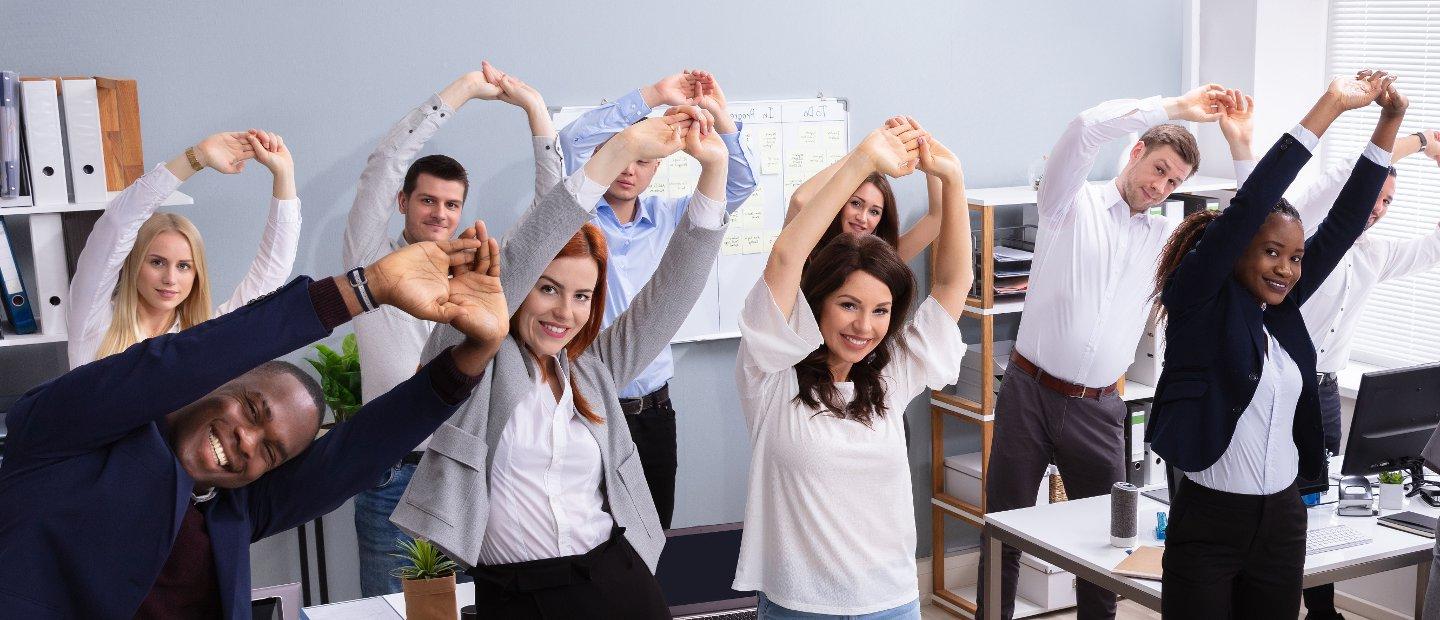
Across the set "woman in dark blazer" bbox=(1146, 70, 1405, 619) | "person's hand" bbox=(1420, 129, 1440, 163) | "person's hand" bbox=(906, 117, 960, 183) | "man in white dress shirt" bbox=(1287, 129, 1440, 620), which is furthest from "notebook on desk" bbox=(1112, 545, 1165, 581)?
"person's hand" bbox=(1420, 129, 1440, 163)

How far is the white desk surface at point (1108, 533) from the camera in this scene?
3178mm

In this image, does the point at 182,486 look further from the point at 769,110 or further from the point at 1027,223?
the point at 1027,223

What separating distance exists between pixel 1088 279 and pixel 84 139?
9.50ft

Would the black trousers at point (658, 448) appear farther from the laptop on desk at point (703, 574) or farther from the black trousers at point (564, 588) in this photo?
the black trousers at point (564, 588)

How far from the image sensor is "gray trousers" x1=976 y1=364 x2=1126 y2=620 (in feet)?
12.5

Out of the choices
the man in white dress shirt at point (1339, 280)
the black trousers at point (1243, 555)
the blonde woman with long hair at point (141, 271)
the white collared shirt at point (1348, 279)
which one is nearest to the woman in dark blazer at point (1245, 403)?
the black trousers at point (1243, 555)

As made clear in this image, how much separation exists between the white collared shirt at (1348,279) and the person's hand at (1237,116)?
765 millimetres

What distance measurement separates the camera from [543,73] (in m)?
4.18

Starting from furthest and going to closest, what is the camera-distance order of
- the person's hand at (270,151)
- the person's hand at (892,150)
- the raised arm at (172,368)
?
the person's hand at (270,151)
the person's hand at (892,150)
the raised arm at (172,368)

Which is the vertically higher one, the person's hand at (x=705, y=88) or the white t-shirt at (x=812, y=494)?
the person's hand at (x=705, y=88)

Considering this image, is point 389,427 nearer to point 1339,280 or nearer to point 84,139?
point 84,139

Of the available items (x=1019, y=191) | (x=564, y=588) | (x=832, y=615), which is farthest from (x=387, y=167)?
(x=1019, y=191)

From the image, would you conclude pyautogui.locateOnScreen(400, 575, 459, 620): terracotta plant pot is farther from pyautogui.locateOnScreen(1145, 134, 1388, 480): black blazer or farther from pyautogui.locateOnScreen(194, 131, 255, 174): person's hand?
pyautogui.locateOnScreen(1145, 134, 1388, 480): black blazer

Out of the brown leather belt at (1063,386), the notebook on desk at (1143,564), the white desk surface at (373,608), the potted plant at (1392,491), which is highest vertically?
the brown leather belt at (1063,386)
